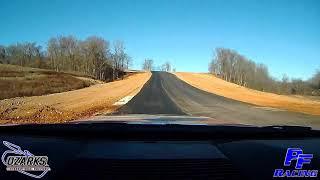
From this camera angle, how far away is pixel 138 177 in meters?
2.22

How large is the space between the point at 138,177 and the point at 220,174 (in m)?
0.42

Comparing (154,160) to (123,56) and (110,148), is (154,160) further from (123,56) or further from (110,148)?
(123,56)

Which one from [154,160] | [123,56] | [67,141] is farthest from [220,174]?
[123,56]

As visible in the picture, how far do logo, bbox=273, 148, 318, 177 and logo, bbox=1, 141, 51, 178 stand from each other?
122 cm

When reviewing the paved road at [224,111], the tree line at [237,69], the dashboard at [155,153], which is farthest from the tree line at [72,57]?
the dashboard at [155,153]

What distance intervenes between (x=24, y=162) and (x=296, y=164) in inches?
58.1

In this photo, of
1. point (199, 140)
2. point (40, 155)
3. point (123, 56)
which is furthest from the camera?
point (123, 56)

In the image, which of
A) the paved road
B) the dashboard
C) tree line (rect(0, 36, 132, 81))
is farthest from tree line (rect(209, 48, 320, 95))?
the dashboard

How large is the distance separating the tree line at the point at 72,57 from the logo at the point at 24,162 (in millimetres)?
89602

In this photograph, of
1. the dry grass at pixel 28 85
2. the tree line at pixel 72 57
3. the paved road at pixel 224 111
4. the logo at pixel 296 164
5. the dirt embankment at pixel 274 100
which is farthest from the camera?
the tree line at pixel 72 57

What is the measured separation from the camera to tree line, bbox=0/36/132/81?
94.5m

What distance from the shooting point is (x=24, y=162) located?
7.75ft

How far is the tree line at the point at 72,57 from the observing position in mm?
94500

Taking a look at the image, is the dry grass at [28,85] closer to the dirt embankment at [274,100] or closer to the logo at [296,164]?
the dirt embankment at [274,100]
